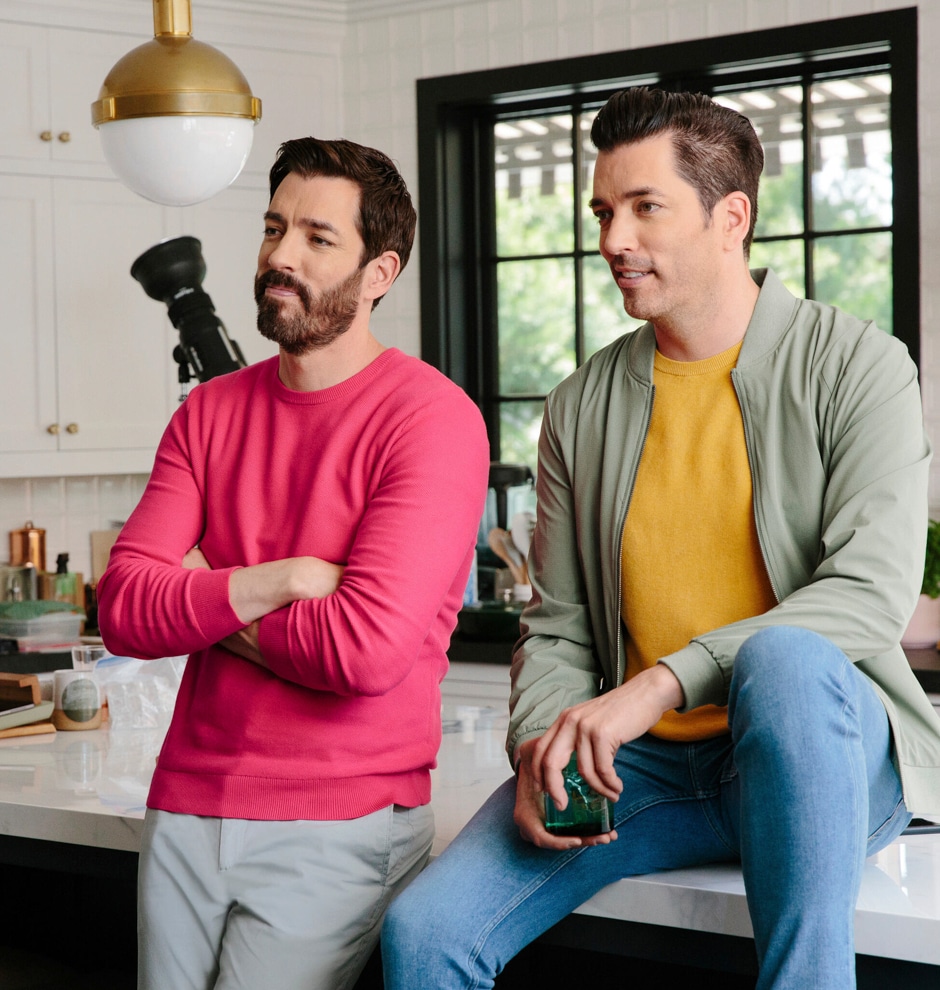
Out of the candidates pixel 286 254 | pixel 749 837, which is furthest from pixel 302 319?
pixel 749 837

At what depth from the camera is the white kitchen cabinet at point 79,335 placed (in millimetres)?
3949

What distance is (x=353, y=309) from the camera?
1866 millimetres

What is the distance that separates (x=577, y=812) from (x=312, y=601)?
401 mm

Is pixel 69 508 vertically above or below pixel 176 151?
below

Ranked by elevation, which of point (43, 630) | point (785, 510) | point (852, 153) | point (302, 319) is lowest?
point (43, 630)

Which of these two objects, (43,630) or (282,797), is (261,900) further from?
(43,630)

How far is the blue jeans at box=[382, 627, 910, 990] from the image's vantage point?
4.53ft

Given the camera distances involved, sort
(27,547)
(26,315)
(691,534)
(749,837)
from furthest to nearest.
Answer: (27,547), (26,315), (691,534), (749,837)

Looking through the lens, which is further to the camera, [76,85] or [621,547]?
[76,85]

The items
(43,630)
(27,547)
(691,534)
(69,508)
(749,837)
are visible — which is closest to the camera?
(749,837)

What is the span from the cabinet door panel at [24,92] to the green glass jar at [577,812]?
3.00 meters

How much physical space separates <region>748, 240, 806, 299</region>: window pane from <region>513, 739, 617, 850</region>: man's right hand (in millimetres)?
2734

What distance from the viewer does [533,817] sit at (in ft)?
5.32

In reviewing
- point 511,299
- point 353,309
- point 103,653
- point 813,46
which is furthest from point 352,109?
point 353,309
